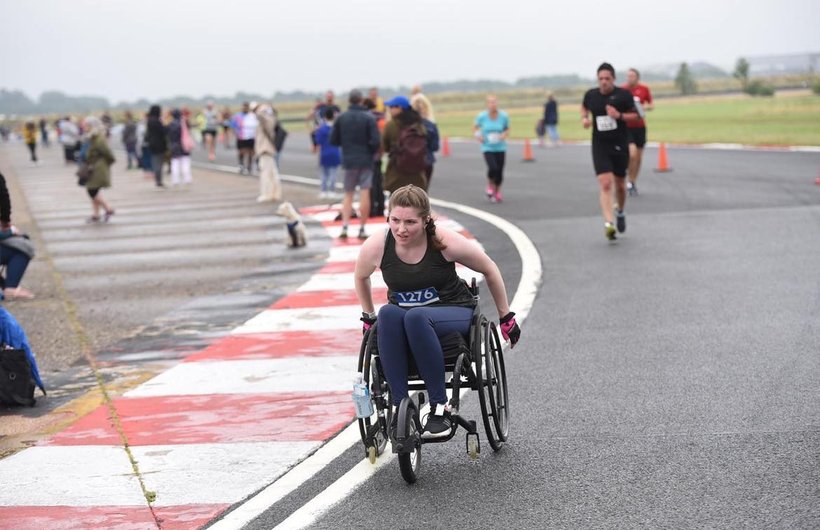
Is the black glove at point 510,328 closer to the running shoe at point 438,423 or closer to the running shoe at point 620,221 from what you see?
the running shoe at point 438,423

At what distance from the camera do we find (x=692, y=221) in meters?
16.0

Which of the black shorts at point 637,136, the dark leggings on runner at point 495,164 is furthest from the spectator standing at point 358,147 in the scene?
the black shorts at point 637,136

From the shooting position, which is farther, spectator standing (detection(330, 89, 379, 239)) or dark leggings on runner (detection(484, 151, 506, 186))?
dark leggings on runner (detection(484, 151, 506, 186))

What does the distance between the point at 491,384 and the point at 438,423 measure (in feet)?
1.25

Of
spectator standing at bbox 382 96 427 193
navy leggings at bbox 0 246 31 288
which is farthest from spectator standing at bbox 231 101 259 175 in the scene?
navy leggings at bbox 0 246 31 288

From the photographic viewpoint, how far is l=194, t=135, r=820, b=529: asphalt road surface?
532 centimetres

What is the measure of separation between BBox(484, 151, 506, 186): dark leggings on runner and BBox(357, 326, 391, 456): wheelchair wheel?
14852 millimetres

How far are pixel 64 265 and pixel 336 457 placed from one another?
11.1 m

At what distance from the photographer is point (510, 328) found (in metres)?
6.21

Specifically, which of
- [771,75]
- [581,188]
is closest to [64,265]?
[581,188]

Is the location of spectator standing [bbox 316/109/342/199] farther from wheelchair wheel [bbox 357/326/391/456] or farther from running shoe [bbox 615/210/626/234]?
wheelchair wheel [bbox 357/326/391/456]

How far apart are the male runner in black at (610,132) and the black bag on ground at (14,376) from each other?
26.3 ft

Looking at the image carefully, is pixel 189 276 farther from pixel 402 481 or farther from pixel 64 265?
pixel 402 481

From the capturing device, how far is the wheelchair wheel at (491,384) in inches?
235
